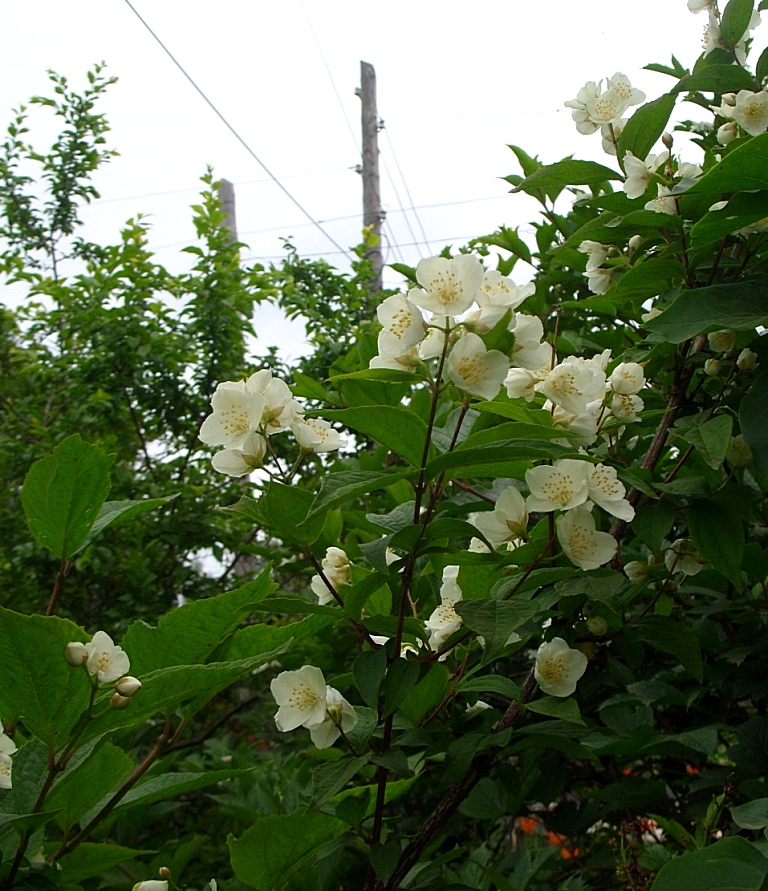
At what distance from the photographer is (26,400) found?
11.4 ft

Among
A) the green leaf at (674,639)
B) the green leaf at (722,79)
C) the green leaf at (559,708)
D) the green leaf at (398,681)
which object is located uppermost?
the green leaf at (722,79)

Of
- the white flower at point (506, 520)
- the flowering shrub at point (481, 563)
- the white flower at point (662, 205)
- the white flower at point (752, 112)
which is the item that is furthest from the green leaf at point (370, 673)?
the white flower at point (752, 112)

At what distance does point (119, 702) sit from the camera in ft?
2.59

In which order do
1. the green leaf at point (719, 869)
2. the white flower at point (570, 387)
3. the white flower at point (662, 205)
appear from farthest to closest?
the white flower at point (662, 205)
the white flower at point (570, 387)
the green leaf at point (719, 869)

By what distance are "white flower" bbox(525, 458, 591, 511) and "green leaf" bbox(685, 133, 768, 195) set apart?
1.11ft

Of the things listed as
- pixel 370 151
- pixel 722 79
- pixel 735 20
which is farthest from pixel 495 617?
pixel 370 151

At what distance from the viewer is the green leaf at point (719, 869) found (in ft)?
2.17

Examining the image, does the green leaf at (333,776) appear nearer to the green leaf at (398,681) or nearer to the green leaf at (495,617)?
the green leaf at (398,681)

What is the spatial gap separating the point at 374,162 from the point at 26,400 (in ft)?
17.5

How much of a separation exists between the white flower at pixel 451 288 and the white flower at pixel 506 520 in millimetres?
271

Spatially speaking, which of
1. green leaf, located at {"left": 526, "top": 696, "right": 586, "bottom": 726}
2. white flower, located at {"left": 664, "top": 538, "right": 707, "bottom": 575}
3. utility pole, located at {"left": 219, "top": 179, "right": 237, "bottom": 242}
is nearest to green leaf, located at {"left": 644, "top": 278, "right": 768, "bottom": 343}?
white flower, located at {"left": 664, "top": 538, "right": 707, "bottom": 575}

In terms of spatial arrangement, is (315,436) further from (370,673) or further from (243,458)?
(370,673)

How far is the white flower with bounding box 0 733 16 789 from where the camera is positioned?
0.89m

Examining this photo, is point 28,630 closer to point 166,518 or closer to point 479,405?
point 479,405
